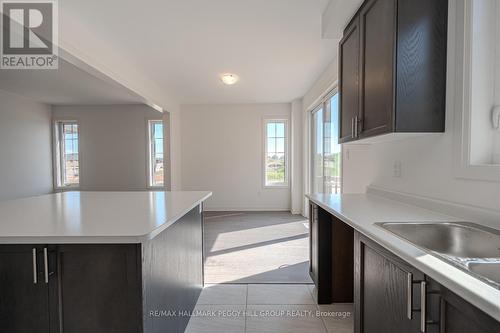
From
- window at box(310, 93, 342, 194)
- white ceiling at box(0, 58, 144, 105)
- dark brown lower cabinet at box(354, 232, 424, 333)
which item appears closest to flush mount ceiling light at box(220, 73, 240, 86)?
white ceiling at box(0, 58, 144, 105)

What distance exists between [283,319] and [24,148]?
668cm

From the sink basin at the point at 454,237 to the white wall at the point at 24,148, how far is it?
6.99 meters

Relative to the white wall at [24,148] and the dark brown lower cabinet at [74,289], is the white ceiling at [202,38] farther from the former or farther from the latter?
the white wall at [24,148]

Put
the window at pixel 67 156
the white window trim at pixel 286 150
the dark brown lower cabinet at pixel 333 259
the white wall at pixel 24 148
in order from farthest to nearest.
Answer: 1. the window at pixel 67 156
2. the white window trim at pixel 286 150
3. the white wall at pixel 24 148
4. the dark brown lower cabinet at pixel 333 259

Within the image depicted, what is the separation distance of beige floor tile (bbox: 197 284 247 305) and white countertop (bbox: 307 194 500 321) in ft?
3.74

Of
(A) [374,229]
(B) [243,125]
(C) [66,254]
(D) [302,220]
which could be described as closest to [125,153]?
(B) [243,125]

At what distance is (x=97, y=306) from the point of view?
117cm

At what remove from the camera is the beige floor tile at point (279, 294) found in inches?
92.2

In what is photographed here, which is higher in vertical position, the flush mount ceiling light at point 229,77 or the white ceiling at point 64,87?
the white ceiling at point 64,87

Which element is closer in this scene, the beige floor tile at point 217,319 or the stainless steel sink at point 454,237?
the stainless steel sink at point 454,237

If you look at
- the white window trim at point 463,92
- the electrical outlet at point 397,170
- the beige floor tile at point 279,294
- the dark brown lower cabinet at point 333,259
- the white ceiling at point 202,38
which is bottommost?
the beige floor tile at point 279,294

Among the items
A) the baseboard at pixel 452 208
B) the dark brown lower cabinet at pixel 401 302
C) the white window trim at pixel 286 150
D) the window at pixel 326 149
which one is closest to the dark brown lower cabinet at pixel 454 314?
the dark brown lower cabinet at pixel 401 302

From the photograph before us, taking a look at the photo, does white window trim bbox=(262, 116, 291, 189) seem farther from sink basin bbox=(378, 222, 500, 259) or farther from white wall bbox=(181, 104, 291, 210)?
sink basin bbox=(378, 222, 500, 259)

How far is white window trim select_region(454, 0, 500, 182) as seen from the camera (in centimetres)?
137
